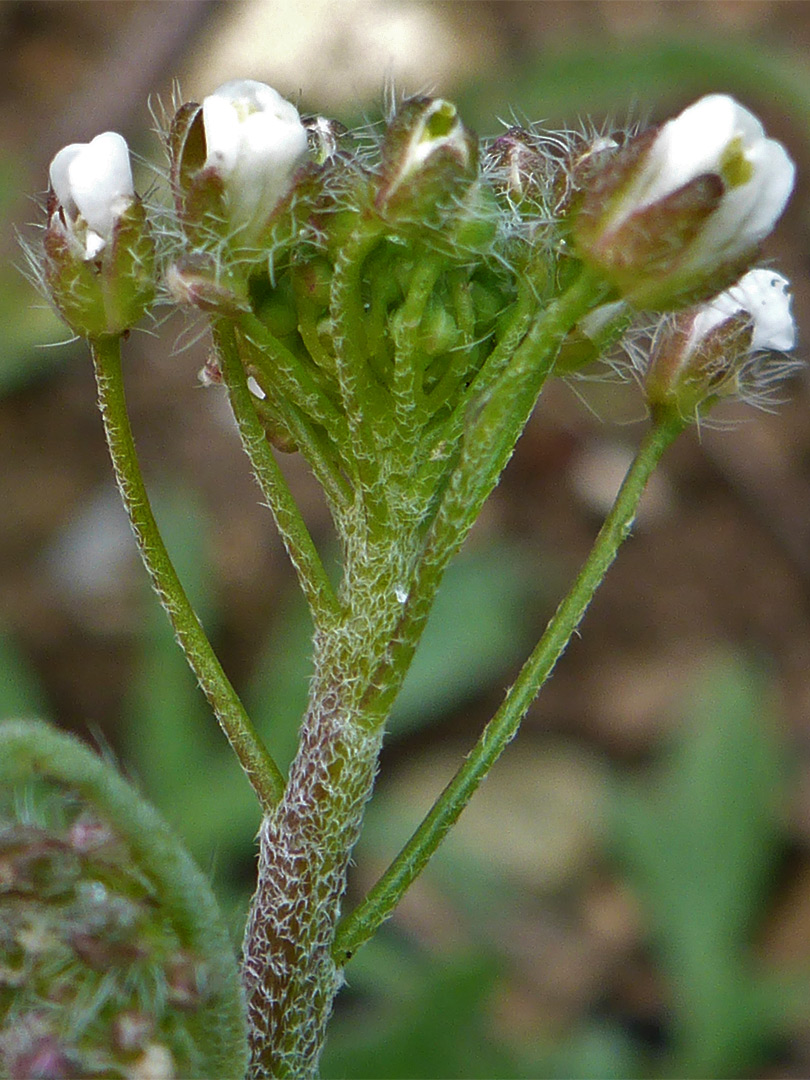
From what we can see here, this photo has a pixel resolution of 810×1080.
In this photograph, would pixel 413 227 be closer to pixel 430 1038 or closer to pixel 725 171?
pixel 725 171

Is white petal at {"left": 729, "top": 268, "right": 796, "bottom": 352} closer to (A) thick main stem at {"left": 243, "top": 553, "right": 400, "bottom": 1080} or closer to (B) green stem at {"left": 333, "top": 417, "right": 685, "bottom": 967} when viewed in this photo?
(B) green stem at {"left": 333, "top": 417, "right": 685, "bottom": 967}

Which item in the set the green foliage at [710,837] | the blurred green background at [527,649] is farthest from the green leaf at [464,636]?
the green foliage at [710,837]

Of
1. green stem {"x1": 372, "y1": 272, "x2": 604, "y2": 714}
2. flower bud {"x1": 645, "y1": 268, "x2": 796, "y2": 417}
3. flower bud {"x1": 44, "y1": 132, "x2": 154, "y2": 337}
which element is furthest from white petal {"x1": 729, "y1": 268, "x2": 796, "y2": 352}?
flower bud {"x1": 44, "y1": 132, "x2": 154, "y2": 337}

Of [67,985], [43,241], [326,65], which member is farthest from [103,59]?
[67,985]

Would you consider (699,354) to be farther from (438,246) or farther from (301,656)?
(301,656)

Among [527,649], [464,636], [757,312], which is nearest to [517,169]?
[757,312]

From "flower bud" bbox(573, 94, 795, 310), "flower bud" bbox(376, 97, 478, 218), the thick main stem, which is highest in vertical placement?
"flower bud" bbox(376, 97, 478, 218)

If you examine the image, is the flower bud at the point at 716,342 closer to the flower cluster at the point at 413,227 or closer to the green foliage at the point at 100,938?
the flower cluster at the point at 413,227
